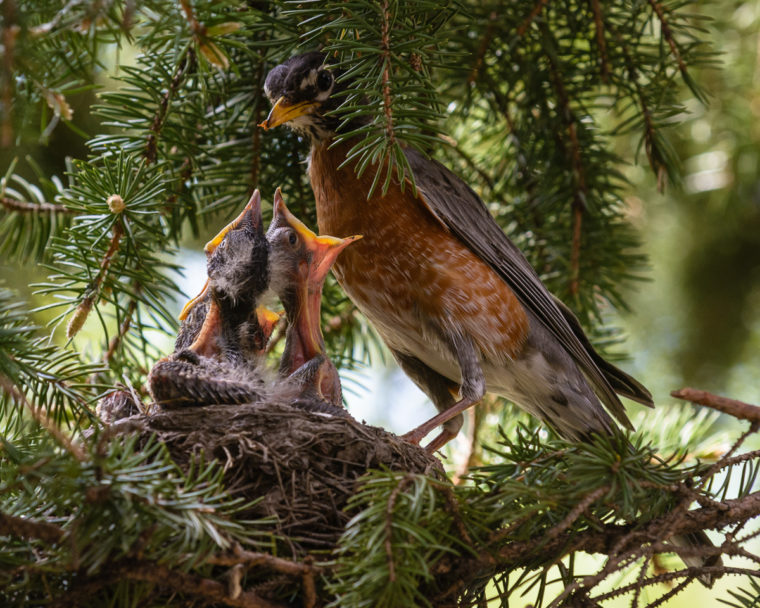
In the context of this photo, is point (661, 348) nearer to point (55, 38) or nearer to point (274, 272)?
point (274, 272)

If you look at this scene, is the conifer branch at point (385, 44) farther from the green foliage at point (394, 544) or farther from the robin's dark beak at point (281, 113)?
the green foliage at point (394, 544)

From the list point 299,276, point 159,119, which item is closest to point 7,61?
point 159,119

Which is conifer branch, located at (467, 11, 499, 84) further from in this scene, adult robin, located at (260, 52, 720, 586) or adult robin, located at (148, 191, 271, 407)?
adult robin, located at (148, 191, 271, 407)

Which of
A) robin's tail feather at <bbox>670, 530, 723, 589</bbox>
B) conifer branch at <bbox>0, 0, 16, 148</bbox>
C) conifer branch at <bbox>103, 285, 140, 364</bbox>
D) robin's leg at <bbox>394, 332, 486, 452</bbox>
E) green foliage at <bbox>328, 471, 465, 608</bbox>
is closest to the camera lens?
conifer branch at <bbox>0, 0, 16, 148</bbox>

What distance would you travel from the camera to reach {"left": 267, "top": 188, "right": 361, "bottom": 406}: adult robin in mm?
2139

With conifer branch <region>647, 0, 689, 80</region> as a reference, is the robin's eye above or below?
below

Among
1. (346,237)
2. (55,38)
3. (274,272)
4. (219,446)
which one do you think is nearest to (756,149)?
(346,237)

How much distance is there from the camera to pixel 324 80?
215 cm

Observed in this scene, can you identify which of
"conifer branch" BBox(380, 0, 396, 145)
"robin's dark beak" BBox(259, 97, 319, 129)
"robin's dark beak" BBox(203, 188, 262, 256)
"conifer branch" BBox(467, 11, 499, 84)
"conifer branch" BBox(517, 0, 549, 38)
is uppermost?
"conifer branch" BBox(517, 0, 549, 38)

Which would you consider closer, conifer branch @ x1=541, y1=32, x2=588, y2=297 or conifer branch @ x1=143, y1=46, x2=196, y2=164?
conifer branch @ x1=143, y1=46, x2=196, y2=164

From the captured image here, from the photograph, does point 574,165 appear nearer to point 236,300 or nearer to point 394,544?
point 236,300

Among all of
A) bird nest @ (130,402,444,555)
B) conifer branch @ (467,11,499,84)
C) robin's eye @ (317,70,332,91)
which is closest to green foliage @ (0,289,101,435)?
bird nest @ (130,402,444,555)

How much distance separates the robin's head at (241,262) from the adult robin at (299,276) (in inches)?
2.8

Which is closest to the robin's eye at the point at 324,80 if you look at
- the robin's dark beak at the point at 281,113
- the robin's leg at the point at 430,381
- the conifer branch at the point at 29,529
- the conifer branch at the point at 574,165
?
the robin's dark beak at the point at 281,113
